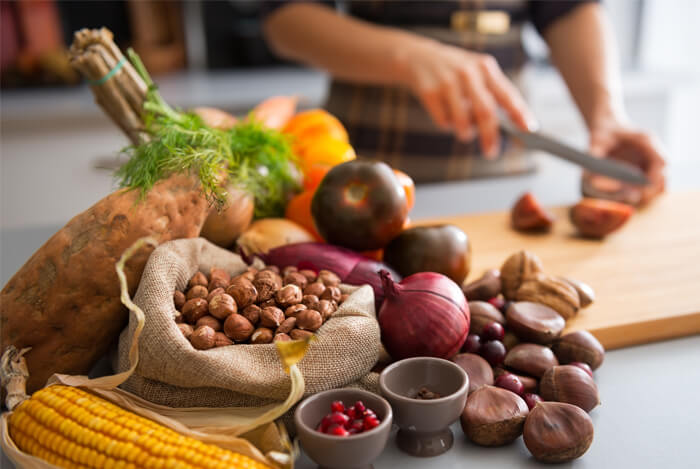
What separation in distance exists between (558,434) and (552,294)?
27cm

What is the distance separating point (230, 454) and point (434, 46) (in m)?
0.95

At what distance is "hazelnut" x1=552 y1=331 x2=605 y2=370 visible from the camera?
682mm

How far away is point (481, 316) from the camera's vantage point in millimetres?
713

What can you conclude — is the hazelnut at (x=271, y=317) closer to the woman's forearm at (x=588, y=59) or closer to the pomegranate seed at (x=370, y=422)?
the pomegranate seed at (x=370, y=422)

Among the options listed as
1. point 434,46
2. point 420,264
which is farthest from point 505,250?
point 434,46

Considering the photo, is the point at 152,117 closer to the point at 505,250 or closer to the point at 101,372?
the point at 101,372

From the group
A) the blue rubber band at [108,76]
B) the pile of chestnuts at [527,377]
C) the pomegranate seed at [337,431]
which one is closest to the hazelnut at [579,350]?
the pile of chestnuts at [527,377]

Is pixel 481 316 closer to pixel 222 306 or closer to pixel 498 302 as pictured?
pixel 498 302

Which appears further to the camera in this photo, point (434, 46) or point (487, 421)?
point (434, 46)

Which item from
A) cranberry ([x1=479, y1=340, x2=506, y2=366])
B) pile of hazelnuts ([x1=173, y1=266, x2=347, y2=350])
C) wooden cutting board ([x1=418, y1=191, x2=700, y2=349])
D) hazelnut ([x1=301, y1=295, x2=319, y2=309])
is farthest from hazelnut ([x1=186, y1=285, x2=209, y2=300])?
wooden cutting board ([x1=418, y1=191, x2=700, y2=349])

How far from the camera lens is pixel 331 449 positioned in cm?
49

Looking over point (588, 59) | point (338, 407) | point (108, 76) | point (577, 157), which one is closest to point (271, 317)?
point (338, 407)

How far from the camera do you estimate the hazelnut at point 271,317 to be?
0.61 meters

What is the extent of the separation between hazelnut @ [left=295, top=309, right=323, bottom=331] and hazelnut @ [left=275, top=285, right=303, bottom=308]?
2cm
